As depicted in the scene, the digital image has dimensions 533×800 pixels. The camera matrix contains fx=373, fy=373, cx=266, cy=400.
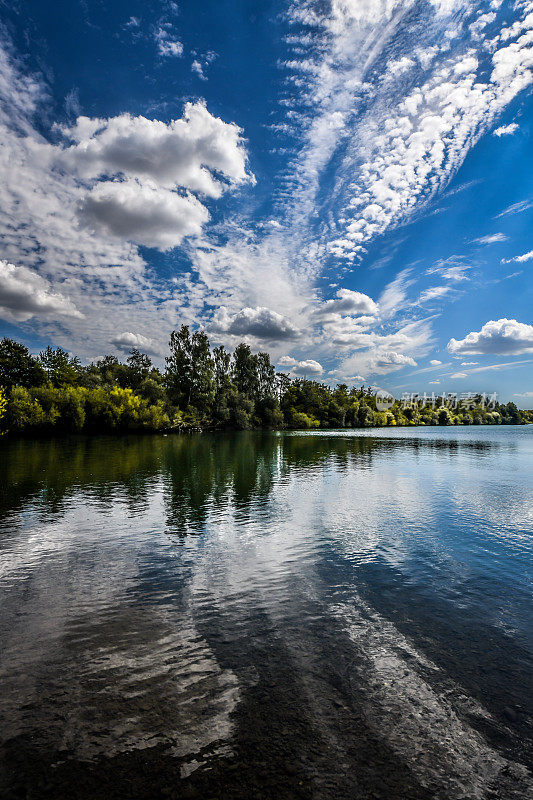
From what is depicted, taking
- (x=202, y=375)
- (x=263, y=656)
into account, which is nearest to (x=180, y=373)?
(x=202, y=375)

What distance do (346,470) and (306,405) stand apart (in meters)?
127

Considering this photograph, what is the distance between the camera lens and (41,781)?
4328mm

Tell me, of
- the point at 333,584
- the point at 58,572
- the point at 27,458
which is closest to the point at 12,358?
the point at 27,458

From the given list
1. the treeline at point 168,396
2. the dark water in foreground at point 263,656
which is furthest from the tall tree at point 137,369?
the dark water in foreground at point 263,656

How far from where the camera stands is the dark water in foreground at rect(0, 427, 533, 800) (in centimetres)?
460

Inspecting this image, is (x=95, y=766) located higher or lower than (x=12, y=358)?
lower

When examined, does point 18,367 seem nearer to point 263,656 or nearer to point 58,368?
point 58,368

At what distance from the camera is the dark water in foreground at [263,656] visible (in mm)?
4602

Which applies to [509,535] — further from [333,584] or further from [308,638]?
[308,638]

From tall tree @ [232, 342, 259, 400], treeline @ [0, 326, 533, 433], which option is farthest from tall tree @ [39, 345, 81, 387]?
tall tree @ [232, 342, 259, 400]

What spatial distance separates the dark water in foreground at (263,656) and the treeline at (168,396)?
51.2 meters

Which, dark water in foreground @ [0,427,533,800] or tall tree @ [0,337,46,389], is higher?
tall tree @ [0,337,46,389]

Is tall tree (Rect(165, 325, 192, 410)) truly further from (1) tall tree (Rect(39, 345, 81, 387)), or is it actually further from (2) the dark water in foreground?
(2) the dark water in foreground

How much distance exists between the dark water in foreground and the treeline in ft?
A: 168
